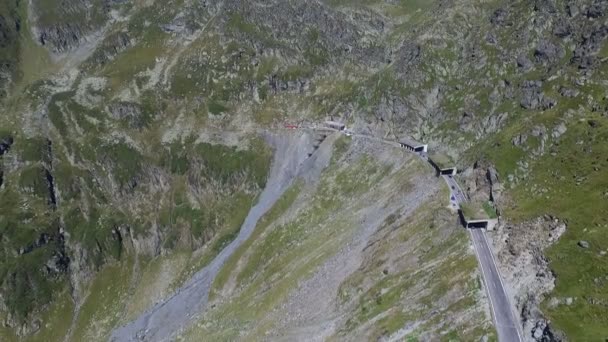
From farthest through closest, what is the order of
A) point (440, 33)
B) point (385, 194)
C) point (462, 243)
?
point (440, 33) → point (385, 194) → point (462, 243)

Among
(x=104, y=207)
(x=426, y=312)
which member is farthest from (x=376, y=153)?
(x=104, y=207)

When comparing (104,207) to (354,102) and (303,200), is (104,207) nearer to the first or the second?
(303,200)

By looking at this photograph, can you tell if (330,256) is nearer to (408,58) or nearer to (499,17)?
(408,58)

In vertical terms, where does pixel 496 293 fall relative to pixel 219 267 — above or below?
above

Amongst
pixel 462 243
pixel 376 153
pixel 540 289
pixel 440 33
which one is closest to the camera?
pixel 540 289

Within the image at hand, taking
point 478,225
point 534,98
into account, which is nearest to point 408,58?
point 534,98

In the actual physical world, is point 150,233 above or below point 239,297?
above
